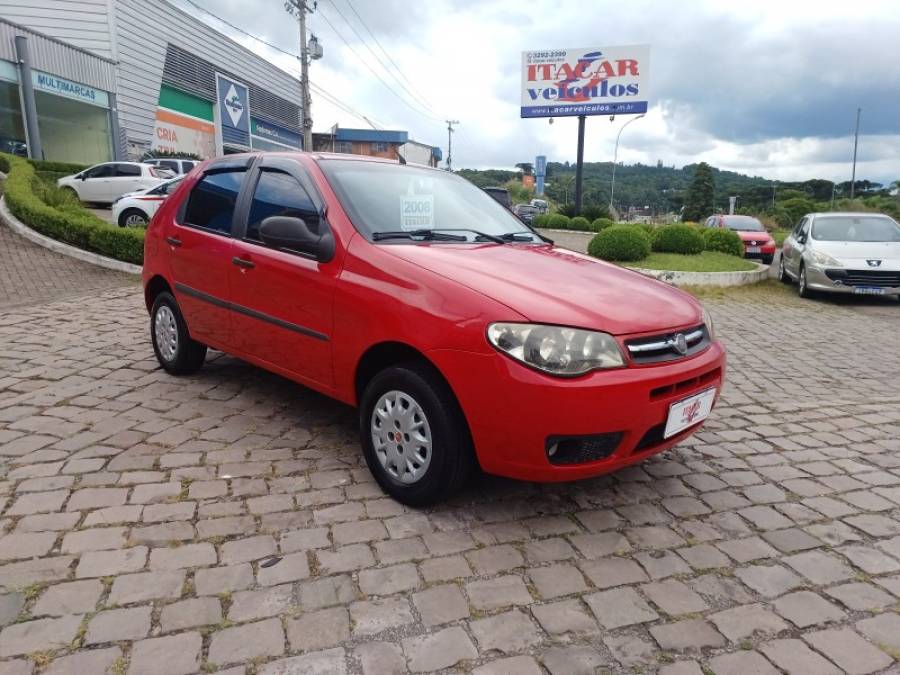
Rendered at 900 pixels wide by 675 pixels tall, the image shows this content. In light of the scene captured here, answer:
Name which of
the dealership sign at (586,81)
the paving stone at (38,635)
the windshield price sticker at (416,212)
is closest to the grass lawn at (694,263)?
the windshield price sticker at (416,212)

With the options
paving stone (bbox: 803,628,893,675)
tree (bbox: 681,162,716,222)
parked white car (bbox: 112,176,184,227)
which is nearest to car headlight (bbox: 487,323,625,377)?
paving stone (bbox: 803,628,893,675)

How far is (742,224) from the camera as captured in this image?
17.5 meters

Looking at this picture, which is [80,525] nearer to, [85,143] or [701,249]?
[701,249]

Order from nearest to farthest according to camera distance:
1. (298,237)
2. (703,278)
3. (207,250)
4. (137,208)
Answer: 1. (298,237)
2. (207,250)
3. (703,278)
4. (137,208)

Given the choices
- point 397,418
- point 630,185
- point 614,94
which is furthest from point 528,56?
point 630,185

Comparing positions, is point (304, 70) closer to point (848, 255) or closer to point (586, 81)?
point (586, 81)

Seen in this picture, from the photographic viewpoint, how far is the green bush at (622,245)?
1210 cm

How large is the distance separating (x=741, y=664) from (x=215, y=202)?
389 centimetres

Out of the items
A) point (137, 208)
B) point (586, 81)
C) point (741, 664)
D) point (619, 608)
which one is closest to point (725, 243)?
point (137, 208)

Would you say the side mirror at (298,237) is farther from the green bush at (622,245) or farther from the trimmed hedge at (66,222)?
the green bush at (622,245)

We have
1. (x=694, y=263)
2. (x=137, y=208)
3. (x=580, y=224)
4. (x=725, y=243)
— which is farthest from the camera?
(x=580, y=224)

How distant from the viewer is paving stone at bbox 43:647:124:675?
6.37 ft

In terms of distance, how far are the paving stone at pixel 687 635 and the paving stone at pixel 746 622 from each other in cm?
5

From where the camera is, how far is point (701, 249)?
13.8 metres
